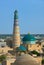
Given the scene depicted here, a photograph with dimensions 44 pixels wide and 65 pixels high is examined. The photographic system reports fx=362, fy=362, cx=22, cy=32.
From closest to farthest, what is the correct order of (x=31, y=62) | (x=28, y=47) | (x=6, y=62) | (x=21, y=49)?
(x=31, y=62), (x=6, y=62), (x=21, y=49), (x=28, y=47)

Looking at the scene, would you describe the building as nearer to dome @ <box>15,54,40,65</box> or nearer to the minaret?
the minaret

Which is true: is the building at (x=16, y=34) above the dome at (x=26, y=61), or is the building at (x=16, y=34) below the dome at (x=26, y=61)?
above

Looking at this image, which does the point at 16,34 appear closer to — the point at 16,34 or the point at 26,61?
the point at 16,34

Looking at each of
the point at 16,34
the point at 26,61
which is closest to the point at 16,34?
the point at 16,34

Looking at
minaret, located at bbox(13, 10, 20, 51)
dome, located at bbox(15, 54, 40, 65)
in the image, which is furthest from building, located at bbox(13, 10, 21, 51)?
dome, located at bbox(15, 54, 40, 65)

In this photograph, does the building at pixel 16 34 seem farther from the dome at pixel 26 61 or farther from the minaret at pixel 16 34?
the dome at pixel 26 61

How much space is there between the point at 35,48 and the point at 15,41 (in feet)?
6.48

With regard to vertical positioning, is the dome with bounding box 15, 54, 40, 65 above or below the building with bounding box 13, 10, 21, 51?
below

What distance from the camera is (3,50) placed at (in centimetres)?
3145

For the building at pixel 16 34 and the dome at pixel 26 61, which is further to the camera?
the building at pixel 16 34

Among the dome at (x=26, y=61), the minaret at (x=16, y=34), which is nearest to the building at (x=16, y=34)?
the minaret at (x=16, y=34)

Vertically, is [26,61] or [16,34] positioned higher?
[16,34]

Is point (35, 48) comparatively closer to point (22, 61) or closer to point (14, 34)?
point (14, 34)

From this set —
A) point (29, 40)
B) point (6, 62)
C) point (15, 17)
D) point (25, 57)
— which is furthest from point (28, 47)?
point (25, 57)
